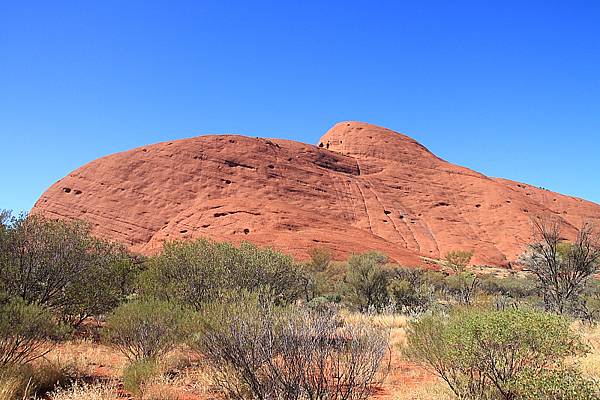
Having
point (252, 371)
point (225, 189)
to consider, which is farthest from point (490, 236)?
point (252, 371)

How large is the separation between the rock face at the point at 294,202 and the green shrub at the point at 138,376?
35.3 meters

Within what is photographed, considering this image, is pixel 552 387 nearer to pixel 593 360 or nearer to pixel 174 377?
pixel 593 360

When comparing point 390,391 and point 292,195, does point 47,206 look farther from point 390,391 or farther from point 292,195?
point 390,391

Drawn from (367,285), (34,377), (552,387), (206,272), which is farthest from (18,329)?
(367,285)

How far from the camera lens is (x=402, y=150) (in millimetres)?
76125

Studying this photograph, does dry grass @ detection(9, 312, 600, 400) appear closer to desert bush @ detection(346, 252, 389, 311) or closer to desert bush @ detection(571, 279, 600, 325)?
desert bush @ detection(571, 279, 600, 325)

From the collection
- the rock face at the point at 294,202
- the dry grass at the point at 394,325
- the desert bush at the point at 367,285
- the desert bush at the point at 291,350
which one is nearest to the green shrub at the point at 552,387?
the desert bush at the point at 291,350

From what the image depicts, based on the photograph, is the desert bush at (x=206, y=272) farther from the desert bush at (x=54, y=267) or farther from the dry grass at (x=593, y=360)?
the dry grass at (x=593, y=360)

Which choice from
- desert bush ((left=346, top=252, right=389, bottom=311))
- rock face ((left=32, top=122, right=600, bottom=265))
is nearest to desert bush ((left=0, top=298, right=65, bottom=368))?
desert bush ((left=346, top=252, right=389, bottom=311))

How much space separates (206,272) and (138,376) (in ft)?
16.5

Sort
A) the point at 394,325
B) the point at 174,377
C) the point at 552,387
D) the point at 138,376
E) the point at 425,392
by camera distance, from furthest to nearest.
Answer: the point at 394,325 → the point at 174,377 → the point at 138,376 → the point at 425,392 → the point at 552,387

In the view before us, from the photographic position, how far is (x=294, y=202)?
57.0 m

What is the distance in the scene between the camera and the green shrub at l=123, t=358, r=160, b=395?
7508 mm

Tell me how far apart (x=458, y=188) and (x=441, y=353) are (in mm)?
66150
